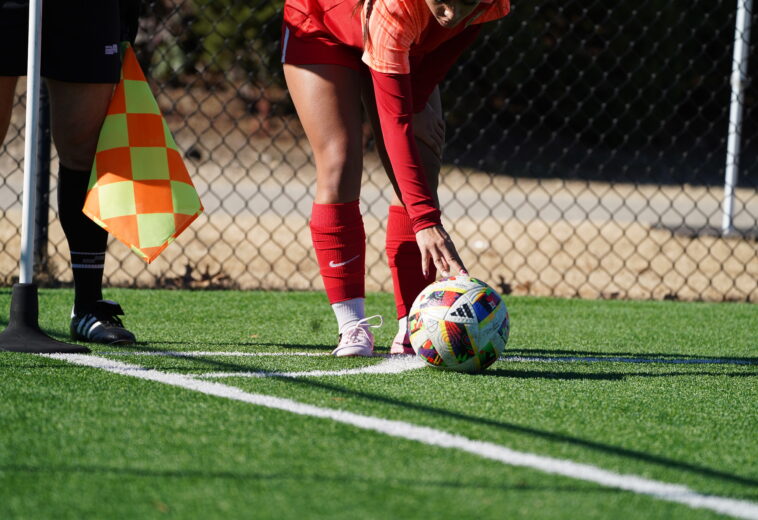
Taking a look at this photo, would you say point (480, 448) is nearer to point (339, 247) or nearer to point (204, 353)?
point (339, 247)

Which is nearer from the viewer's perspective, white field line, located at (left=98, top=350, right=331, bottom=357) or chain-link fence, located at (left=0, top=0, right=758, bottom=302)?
white field line, located at (left=98, top=350, right=331, bottom=357)

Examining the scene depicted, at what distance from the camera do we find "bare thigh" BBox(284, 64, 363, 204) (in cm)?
318

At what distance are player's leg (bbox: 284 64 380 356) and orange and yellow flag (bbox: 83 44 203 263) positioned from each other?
1.58 ft

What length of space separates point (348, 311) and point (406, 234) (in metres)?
0.32

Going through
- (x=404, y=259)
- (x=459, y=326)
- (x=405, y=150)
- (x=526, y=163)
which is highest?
(x=405, y=150)

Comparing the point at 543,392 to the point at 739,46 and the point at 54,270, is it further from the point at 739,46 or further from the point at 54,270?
the point at 739,46

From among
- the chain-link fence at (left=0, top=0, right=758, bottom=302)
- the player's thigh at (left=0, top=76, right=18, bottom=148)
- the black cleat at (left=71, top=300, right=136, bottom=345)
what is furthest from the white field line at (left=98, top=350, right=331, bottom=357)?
the chain-link fence at (left=0, top=0, right=758, bottom=302)

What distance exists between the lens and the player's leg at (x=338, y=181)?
319cm

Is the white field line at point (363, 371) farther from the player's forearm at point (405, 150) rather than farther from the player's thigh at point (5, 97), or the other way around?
the player's thigh at point (5, 97)

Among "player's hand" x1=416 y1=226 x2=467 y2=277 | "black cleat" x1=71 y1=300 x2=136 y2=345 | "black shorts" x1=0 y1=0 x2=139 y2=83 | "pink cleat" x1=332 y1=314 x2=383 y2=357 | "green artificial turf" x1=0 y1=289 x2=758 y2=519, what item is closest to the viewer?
"green artificial turf" x1=0 y1=289 x2=758 y2=519

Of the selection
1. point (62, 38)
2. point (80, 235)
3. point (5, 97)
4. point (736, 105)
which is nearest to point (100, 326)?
point (80, 235)

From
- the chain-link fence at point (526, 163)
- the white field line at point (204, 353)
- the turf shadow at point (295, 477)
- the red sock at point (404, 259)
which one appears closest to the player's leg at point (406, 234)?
the red sock at point (404, 259)

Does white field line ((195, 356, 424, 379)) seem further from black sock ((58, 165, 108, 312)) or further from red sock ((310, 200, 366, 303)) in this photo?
black sock ((58, 165, 108, 312))

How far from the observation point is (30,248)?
9.98 feet
